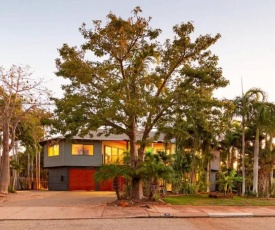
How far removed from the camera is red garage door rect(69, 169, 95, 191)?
38.4 meters

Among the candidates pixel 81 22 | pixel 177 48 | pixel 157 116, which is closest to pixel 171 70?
pixel 177 48

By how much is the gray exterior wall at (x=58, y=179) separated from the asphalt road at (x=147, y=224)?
85.5ft

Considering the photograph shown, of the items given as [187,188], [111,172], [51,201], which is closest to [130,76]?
[111,172]

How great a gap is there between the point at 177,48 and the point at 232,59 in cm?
858

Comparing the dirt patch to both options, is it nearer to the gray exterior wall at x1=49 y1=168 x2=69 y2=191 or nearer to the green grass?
the green grass

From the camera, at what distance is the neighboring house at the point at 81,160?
3778 centimetres

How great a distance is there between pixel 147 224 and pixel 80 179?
88.4ft

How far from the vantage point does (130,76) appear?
1903cm

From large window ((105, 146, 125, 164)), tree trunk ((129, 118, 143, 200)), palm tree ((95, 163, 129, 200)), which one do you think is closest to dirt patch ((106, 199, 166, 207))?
tree trunk ((129, 118, 143, 200))

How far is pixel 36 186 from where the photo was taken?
146 ft

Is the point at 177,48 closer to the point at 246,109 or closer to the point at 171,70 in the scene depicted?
the point at 171,70

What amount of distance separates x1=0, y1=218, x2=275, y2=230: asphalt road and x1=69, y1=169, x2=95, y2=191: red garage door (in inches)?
1009

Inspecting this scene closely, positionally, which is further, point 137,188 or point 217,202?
point 217,202

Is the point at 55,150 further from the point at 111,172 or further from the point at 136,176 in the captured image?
the point at 136,176
